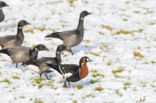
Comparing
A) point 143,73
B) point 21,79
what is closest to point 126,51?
point 143,73

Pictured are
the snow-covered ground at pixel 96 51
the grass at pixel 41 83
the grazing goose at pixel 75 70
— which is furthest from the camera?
the grass at pixel 41 83

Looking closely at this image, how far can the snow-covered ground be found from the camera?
1030 centimetres

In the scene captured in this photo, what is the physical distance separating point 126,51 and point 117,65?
7.90ft

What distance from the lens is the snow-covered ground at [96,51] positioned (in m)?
10.3

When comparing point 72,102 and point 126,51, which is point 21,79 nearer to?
point 72,102

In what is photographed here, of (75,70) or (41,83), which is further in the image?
(41,83)

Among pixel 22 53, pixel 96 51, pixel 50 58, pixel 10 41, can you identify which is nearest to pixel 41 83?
pixel 50 58

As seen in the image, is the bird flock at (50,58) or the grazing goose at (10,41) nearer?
the bird flock at (50,58)

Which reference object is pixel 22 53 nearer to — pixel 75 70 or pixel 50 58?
pixel 50 58

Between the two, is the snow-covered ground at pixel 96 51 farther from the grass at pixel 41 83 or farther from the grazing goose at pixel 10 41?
the grazing goose at pixel 10 41

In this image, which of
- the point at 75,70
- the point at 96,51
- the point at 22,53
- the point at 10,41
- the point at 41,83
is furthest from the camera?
the point at 96,51

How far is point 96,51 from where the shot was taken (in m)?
16.5

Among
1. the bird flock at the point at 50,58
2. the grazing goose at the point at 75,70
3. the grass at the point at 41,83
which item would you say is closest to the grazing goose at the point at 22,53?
the bird flock at the point at 50,58

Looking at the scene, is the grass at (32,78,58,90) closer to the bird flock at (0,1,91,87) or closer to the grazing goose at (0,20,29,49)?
the bird flock at (0,1,91,87)
